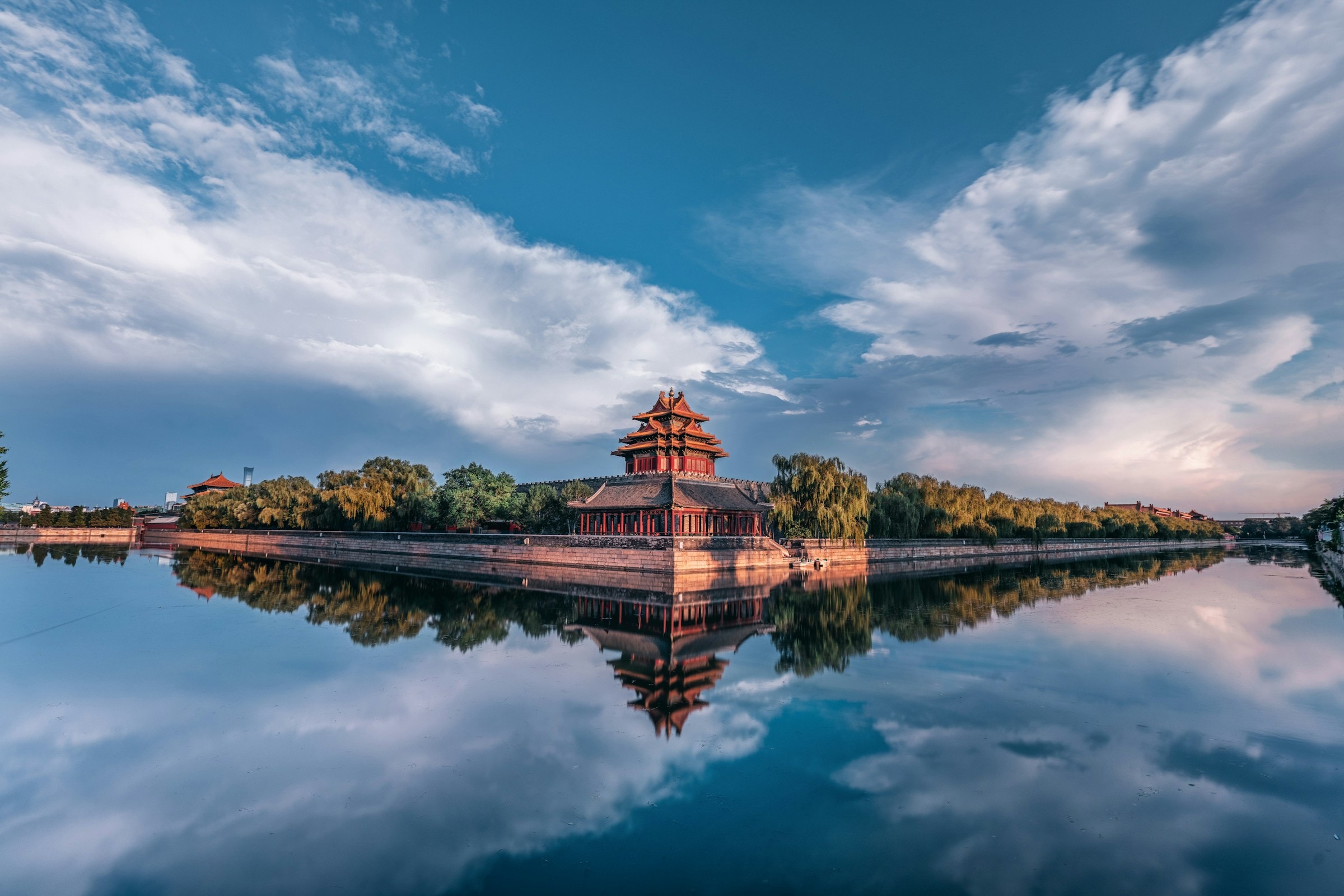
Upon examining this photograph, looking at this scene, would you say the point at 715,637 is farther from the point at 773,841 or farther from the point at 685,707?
the point at 773,841

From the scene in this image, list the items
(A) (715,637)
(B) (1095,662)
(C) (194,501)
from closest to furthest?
1. (B) (1095,662)
2. (A) (715,637)
3. (C) (194,501)

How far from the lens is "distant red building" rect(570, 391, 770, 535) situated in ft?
126

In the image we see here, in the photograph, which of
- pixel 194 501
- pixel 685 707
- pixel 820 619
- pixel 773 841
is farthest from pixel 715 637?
pixel 194 501

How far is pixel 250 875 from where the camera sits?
655 cm

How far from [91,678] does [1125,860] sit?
18.7 metres

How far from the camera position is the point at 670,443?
48438 mm

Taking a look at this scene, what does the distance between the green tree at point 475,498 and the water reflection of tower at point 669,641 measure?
71.5ft

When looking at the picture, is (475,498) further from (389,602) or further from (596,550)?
(389,602)

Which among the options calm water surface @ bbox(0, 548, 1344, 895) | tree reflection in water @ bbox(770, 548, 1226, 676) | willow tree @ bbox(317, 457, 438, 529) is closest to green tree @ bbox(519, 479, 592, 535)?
willow tree @ bbox(317, 457, 438, 529)

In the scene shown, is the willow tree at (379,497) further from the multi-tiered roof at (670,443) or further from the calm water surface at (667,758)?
the calm water surface at (667,758)

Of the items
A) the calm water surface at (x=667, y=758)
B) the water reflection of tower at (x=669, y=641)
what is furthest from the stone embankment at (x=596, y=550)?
the calm water surface at (x=667, y=758)

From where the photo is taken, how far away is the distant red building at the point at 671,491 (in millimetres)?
38281

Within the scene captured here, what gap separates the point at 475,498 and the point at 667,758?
3961cm

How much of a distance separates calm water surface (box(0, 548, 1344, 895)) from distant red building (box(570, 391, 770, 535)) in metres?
17.5
